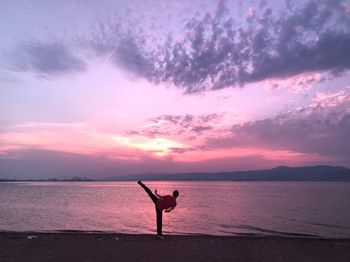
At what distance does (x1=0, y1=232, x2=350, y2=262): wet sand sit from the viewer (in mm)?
11633

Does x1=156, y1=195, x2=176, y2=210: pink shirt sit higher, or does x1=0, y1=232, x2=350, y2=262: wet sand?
x1=156, y1=195, x2=176, y2=210: pink shirt

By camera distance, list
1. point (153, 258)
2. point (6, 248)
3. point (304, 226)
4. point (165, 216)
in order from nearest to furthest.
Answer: point (153, 258), point (6, 248), point (304, 226), point (165, 216)

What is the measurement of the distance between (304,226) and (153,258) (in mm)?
21723

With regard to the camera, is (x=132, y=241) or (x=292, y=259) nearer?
(x=292, y=259)

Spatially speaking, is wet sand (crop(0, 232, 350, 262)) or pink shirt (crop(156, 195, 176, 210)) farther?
pink shirt (crop(156, 195, 176, 210))

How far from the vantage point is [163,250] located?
501 inches

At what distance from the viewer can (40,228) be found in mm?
25594

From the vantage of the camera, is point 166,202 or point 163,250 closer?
point 163,250

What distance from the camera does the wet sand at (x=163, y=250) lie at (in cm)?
1163

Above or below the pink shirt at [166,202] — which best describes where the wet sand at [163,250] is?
below

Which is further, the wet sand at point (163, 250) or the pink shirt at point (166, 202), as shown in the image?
the pink shirt at point (166, 202)

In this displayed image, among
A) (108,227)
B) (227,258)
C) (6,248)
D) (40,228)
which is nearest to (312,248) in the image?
(227,258)

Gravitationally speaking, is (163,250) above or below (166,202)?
below

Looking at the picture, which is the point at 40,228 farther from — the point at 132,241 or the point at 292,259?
the point at 292,259
